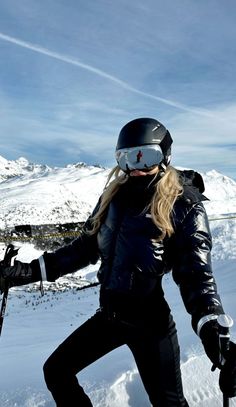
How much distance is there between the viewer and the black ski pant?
105 inches

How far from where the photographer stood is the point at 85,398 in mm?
2896

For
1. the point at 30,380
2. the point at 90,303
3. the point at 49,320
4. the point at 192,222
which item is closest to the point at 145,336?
the point at 192,222

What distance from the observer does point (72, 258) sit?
324 centimetres

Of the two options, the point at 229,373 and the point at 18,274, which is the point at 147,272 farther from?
the point at 18,274

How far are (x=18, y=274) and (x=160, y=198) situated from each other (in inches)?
49.6

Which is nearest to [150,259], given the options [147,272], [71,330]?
[147,272]

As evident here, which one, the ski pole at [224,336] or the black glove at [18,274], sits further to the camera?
the black glove at [18,274]

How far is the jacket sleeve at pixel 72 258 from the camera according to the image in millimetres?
3236

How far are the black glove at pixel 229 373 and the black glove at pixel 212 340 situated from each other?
0.04m

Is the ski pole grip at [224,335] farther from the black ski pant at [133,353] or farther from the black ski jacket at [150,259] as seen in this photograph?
the black ski pant at [133,353]

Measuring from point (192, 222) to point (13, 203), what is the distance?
3901 centimetres

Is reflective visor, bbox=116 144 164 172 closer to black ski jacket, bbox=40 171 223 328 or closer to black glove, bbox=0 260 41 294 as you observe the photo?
black ski jacket, bbox=40 171 223 328

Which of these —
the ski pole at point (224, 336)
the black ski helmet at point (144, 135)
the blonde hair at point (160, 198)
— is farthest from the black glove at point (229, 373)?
the black ski helmet at point (144, 135)

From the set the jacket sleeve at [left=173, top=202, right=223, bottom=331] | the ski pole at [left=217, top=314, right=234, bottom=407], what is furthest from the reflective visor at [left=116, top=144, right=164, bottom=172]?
the ski pole at [left=217, top=314, right=234, bottom=407]
